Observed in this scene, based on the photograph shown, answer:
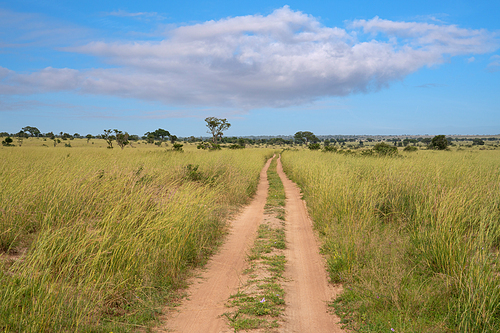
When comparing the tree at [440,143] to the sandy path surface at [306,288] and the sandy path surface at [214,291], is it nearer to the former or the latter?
the sandy path surface at [306,288]

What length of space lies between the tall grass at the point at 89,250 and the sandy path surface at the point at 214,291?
0.32m

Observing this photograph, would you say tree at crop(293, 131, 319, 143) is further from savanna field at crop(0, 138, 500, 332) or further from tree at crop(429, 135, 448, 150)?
savanna field at crop(0, 138, 500, 332)

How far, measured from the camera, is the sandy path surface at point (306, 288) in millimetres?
3807

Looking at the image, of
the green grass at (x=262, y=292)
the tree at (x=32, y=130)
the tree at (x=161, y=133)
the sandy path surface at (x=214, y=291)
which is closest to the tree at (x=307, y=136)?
the tree at (x=161, y=133)

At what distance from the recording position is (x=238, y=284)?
4.87 metres

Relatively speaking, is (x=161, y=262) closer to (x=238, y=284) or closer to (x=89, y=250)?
(x=89, y=250)

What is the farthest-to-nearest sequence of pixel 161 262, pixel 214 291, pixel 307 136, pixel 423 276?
1. pixel 307 136
2. pixel 161 262
3. pixel 214 291
4. pixel 423 276

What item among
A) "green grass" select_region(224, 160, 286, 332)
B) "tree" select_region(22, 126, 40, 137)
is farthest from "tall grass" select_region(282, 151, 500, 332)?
"tree" select_region(22, 126, 40, 137)

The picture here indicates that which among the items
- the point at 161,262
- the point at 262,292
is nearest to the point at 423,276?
the point at 262,292

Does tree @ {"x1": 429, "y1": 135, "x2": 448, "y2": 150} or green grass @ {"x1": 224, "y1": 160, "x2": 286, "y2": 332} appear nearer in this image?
green grass @ {"x1": 224, "y1": 160, "x2": 286, "y2": 332}

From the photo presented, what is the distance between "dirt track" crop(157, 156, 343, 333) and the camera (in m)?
3.73

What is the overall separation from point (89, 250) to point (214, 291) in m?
2.02

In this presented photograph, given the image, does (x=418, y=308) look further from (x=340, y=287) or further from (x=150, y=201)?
(x=150, y=201)

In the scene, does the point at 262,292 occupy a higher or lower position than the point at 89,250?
lower
